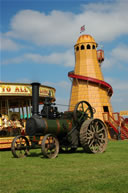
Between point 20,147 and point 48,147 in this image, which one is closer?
point 48,147

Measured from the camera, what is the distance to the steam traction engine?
10.1 meters

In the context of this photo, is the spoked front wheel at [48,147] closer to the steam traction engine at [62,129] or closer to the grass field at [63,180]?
the steam traction engine at [62,129]

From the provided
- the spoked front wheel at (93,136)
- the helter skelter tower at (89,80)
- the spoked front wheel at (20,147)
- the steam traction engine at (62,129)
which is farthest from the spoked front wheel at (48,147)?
the helter skelter tower at (89,80)

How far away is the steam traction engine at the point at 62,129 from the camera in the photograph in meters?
10.1

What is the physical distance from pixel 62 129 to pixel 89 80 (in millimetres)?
20591

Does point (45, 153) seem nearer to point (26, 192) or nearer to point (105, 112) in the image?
point (26, 192)

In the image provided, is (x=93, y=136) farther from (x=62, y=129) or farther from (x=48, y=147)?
(x=48, y=147)

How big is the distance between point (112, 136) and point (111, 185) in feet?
80.7

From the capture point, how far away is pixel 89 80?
30750 mm

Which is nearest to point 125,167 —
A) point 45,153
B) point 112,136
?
point 45,153

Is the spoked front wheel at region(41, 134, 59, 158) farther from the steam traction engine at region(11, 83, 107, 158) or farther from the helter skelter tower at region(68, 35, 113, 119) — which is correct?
the helter skelter tower at region(68, 35, 113, 119)

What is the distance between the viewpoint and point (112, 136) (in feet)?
95.0

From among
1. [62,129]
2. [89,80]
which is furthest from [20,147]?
[89,80]

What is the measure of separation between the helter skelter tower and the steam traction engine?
1882cm
